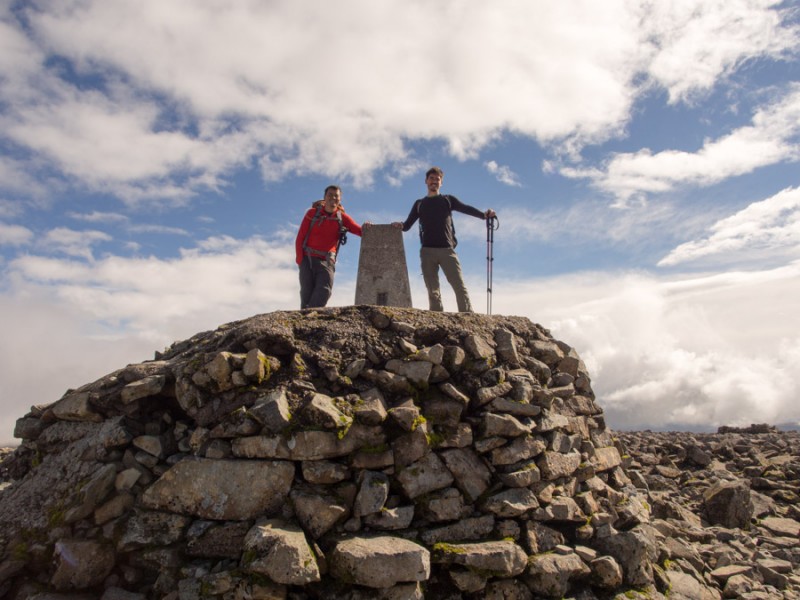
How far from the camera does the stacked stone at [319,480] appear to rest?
5.56 meters

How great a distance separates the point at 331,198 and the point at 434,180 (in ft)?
6.96

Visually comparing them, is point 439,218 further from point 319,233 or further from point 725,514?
point 725,514

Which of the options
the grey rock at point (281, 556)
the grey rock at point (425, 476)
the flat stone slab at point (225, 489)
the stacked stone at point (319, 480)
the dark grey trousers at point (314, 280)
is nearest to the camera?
the grey rock at point (281, 556)

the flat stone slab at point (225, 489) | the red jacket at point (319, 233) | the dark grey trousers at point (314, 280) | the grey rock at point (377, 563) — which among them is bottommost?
the grey rock at point (377, 563)

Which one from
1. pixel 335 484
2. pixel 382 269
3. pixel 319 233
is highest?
pixel 319 233

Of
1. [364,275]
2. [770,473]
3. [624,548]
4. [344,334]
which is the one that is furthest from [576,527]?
[770,473]

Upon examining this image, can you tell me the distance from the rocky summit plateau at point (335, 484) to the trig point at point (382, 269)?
2.83 metres

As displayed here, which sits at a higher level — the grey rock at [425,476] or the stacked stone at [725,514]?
the grey rock at [425,476]

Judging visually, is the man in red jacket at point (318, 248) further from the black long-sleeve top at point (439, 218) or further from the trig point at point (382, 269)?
the black long-sleeve top at point (439, 218)

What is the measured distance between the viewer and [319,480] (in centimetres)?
591

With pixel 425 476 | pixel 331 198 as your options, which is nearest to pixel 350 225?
pixel 331 198

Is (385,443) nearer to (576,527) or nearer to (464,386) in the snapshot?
(464,386)

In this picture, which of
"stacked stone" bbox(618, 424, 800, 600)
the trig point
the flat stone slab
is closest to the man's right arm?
the trig point

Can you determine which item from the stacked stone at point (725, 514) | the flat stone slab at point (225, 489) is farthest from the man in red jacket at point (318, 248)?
the stacked stone at point (725, 514)
